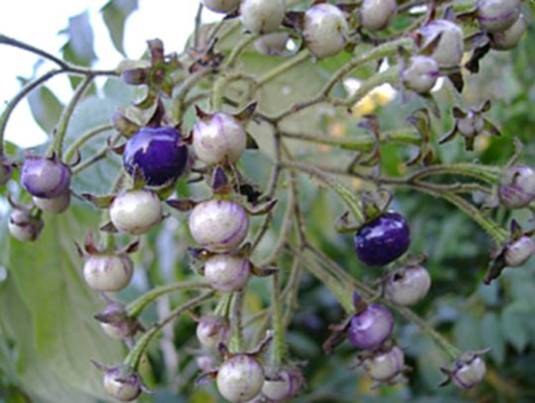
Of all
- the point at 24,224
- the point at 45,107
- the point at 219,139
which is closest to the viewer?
the point at 219,139

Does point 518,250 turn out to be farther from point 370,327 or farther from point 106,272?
point 106,272

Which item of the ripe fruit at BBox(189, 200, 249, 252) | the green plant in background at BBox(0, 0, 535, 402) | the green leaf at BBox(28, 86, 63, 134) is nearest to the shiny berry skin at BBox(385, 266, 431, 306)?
the green plant in background at BBox(0, 0, 535, 402)

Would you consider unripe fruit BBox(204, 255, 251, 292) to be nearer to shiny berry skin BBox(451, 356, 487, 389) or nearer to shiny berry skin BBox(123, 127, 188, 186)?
shiny berry skin BBox(123, 127, 188, 186)

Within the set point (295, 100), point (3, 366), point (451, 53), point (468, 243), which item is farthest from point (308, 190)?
point (451, 53)

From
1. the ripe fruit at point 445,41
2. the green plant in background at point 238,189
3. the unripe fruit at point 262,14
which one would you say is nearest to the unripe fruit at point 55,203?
the green plant in background at point 238,189

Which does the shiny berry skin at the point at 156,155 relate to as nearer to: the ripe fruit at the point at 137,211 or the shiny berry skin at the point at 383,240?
the ripe fruit at the point at 137,211

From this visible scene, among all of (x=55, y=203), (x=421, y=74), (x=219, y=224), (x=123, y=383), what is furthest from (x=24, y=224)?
(x=421, y=74)

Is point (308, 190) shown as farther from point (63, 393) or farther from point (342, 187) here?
point (342, 187)
